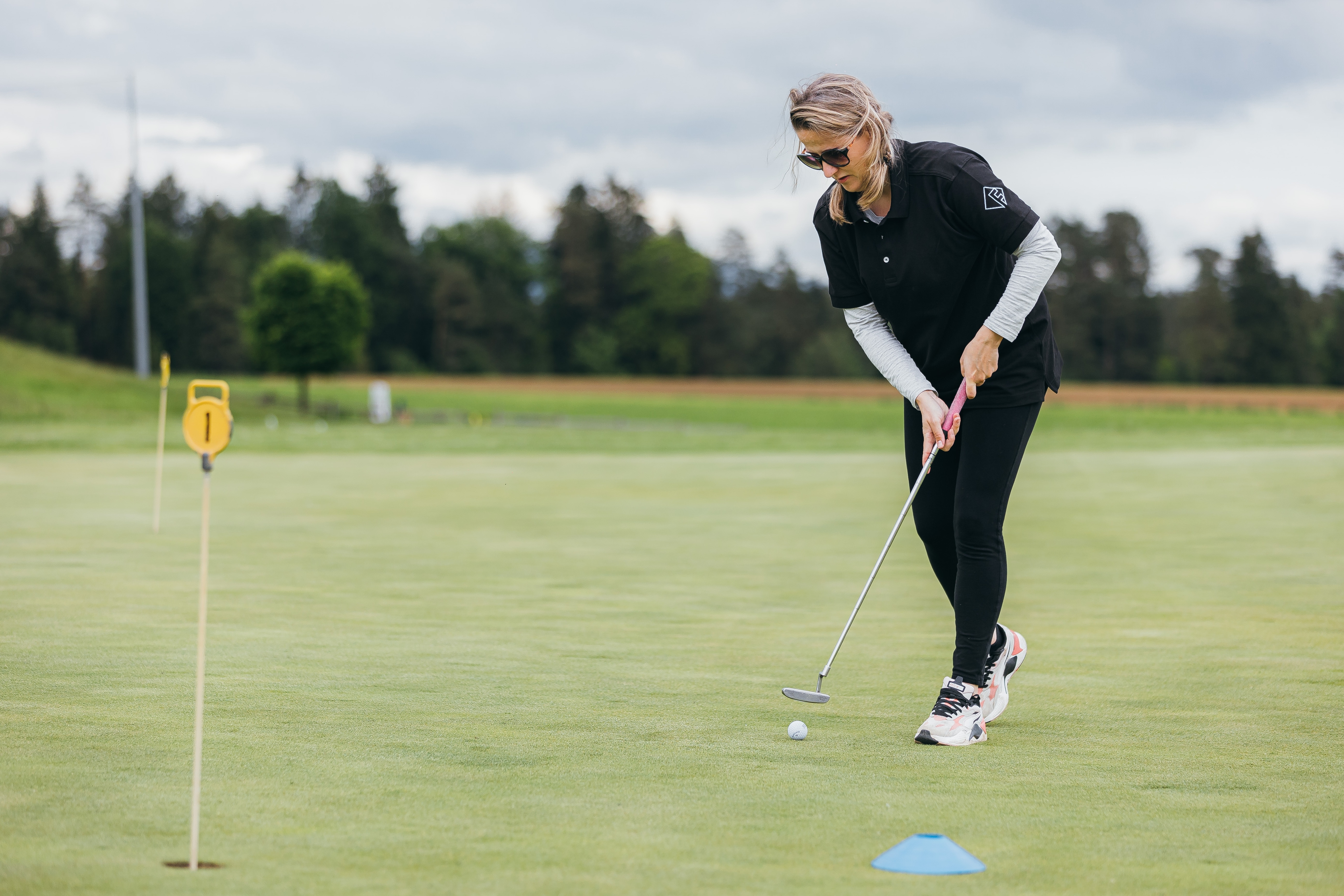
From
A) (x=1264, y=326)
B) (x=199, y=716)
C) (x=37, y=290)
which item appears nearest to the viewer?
(x=199, y=716)

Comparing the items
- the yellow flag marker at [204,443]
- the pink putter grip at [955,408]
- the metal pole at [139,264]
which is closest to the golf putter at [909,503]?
the pink putter grip at [955,408]

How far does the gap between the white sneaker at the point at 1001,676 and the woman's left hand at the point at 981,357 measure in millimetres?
984

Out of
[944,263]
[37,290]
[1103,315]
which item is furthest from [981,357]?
[37,290]

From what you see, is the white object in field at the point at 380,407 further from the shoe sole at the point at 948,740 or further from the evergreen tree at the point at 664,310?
the evergreen tree at the point at 664,310

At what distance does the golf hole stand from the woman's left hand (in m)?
2.73

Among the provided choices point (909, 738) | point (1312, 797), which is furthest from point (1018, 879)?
point (909, 738)

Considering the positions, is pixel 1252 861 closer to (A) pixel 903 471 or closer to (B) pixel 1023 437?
(B) pixel 1023 437

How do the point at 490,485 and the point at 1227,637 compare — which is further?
the point at 490,485

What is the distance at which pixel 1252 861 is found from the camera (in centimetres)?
317

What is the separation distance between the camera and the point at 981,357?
4594 millimetres

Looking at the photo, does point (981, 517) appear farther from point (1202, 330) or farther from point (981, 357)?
point (1202, 330)

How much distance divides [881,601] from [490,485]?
9.85 m

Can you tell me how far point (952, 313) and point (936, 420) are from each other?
1.27 feet

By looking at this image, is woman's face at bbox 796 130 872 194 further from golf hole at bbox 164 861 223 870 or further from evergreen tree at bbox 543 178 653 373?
evergreen tree at bbox 543 178 653 373
